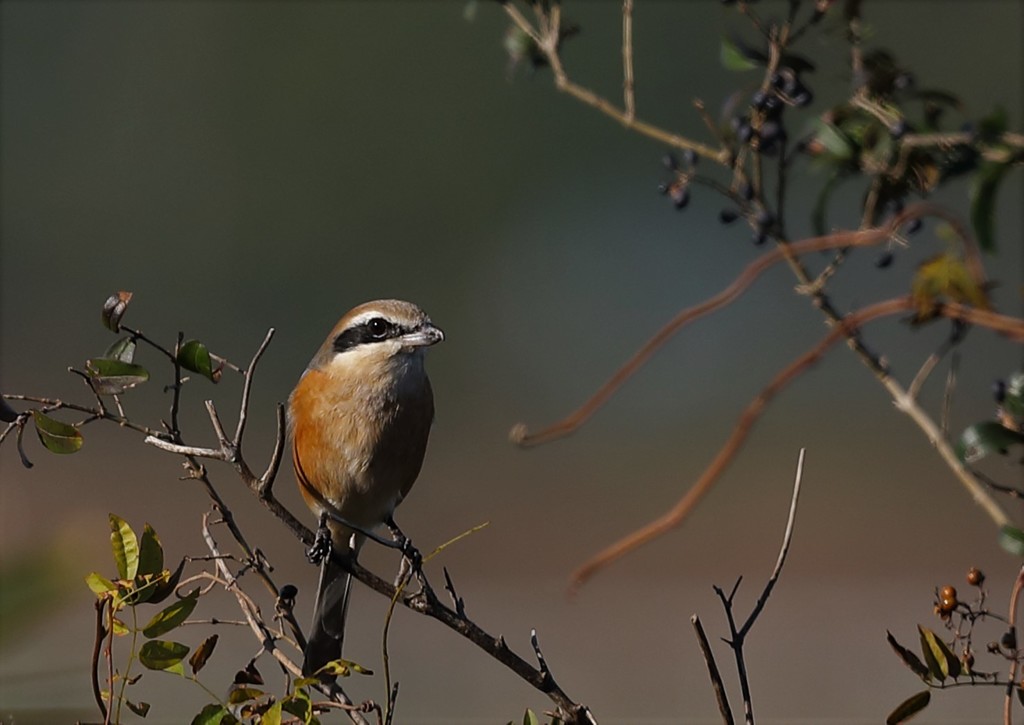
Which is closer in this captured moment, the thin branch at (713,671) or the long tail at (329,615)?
the thin branch at (713,671)

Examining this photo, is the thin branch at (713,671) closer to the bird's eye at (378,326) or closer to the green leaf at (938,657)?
the green leaf at (938,657)

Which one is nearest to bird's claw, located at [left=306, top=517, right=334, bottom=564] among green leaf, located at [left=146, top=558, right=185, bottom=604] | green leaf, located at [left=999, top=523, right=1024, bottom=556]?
green leaf, located at [left=146, top=558, right=185, bottom=604]

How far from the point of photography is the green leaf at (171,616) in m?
1.68

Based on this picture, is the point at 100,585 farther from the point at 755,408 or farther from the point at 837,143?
the point at 837,143

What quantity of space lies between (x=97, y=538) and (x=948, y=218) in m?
1.11

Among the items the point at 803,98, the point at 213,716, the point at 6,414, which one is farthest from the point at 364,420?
the point at 213,716

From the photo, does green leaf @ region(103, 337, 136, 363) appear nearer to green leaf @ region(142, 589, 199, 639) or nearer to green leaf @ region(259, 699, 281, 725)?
green leaf @ region(142, 589, 199, 639)

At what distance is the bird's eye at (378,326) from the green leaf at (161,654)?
167 cm

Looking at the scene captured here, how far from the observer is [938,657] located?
66.3 inches

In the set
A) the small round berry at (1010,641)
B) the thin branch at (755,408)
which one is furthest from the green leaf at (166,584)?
the small round berry at (1010,641)

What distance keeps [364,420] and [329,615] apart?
476mm

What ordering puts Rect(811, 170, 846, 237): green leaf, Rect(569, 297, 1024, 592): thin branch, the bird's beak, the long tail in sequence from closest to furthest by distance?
Rect(569, 297, 1024, 592): thin branch < Rect(811, 170, 846, 237): green leaf < the long tail < the bird's beak

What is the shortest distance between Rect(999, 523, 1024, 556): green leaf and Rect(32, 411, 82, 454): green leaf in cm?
116

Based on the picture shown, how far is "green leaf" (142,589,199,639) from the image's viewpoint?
5.51ft
